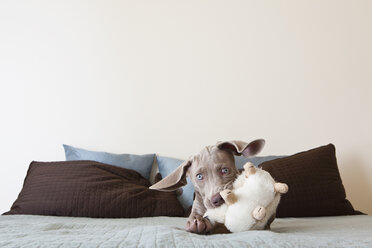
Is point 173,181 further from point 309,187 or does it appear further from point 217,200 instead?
point 309,187

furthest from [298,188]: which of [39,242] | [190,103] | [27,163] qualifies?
[27,163]

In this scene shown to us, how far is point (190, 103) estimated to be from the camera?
2.17m

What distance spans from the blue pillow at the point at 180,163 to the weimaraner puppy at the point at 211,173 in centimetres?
63

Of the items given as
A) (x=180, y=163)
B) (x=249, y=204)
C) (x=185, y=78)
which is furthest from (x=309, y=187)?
(x=185, y=78)

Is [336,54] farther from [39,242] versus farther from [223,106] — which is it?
[39,242]

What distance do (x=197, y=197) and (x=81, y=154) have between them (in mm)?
1062

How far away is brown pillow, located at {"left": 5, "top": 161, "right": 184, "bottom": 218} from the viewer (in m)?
1.53

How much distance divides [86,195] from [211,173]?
75 centimetres

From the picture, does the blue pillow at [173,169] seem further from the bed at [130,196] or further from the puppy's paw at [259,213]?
the puppy's paw at [259,213]

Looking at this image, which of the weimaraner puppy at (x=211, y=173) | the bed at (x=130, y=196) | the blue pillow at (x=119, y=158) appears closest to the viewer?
the weimaraner puppy at (x=211, y=173)

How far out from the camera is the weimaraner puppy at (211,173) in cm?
100

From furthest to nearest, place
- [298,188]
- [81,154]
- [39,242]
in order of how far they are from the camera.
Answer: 1. [81,154]
2. [298,188]
3. [39,242]

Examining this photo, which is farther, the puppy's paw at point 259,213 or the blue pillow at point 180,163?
the blue pillow at point 180,163

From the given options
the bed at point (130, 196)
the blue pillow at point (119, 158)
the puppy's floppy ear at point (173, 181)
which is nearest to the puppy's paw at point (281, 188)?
the puppy's floppy ear at point (173, 181)
